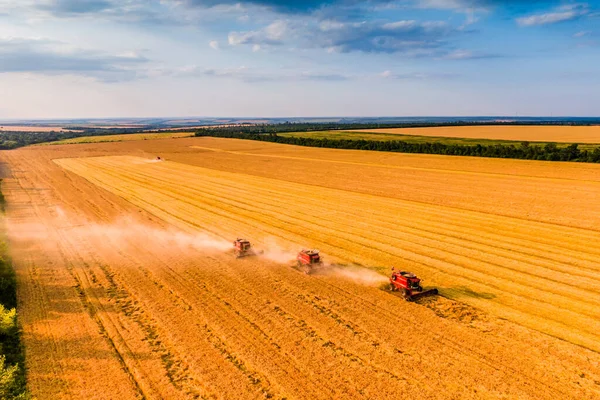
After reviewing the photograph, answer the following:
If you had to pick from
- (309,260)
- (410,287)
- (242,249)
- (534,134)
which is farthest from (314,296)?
(534,134)

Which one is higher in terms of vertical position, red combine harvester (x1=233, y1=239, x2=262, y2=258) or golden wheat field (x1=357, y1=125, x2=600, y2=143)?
golden wheat field (x1=357, y1=125, x2=600, y2=143)

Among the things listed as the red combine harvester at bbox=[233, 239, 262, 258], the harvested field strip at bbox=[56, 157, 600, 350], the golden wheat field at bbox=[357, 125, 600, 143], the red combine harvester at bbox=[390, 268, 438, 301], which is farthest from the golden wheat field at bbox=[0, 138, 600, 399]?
the golden wheat field at bbox=[357, 125, 600, 143]

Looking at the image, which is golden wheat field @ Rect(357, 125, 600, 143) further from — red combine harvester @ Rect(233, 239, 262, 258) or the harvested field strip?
red combine harvester @ Rect(233, 239, 262, 258)

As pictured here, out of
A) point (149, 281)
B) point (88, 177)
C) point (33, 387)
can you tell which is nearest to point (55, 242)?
point (149, 281)

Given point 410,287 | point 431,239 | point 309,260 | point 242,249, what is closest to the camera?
point 410,287

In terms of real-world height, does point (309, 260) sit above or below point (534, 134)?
below

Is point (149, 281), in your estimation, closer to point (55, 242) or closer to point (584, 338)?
point (55, 242)

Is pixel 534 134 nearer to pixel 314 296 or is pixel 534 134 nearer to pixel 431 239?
pixel 431 239
